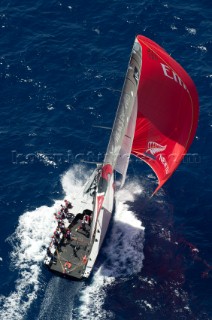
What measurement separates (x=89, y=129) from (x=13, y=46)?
1672 centimetres

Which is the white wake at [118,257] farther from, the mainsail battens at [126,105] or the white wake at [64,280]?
the mainsail battens at [126,105]

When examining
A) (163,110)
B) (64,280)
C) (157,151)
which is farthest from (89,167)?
(163,110)

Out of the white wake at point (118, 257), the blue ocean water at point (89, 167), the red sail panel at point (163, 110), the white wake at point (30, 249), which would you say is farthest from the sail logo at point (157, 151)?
the white wake at point (30, 249)

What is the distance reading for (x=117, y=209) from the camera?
6178 cm

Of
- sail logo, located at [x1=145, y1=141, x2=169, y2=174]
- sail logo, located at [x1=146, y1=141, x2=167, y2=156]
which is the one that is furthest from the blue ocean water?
sail logo, located at [x1=146, y1=141, x2=167, y2=156]

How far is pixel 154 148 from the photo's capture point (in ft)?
176

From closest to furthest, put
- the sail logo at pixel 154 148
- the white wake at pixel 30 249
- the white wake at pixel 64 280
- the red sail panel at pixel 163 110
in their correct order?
the red sail panel at pixel 163 110 → the white wake at pixel 64 280 → the white wake at pixel 30 249 → the sail logo at pixel 154 148

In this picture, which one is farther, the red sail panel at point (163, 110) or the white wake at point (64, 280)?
the white wake at point (64, 280)

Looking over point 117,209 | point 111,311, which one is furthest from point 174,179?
point 111,311

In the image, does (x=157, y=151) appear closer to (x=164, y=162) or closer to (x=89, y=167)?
(x=164, y=162)

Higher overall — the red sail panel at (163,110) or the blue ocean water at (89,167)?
the red sail panel at (163,110)

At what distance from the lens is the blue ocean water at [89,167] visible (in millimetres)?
53469

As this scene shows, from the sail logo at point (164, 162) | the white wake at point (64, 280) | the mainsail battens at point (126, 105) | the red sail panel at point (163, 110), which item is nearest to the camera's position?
the red sail panel at point (163, 110)

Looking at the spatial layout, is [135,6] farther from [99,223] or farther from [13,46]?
[99,223]
